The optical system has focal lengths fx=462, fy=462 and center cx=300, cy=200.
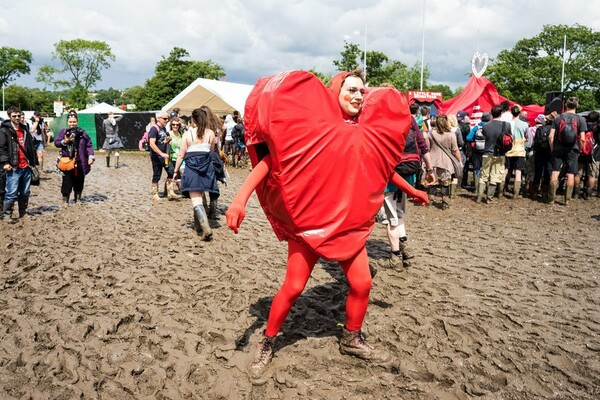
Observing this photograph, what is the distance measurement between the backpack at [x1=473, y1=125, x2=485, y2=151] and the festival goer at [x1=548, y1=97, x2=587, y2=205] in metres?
1.31

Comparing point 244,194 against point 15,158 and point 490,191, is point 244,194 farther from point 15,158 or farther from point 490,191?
point 490,191

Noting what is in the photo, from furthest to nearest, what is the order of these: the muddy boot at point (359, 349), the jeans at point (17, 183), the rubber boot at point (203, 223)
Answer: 1. the jeans at point (17, 183)
2. the rubber boot at point (203, 223)
3. the muddy boot at point (359, 349)

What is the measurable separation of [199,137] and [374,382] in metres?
4.96

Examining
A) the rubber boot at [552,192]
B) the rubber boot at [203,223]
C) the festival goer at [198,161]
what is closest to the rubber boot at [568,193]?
the rubber boot at [552,192]

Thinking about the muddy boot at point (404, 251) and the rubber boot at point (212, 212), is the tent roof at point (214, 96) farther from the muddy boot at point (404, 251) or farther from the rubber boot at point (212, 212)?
the muddy boot at point (404, 251)

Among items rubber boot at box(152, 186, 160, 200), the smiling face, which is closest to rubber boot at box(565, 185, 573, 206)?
the smiling face

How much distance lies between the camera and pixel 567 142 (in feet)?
30.3

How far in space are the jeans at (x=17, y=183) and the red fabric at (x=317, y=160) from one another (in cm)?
636

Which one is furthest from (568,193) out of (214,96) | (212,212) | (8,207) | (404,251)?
(214,96)

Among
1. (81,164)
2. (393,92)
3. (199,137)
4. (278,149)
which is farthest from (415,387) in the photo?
(81,164)

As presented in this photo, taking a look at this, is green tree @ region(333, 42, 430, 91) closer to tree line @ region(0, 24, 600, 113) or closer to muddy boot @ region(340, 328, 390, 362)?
tree line @ region(0, 24, 600, 113)

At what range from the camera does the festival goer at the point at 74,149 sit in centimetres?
850

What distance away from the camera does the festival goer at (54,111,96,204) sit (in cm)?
850

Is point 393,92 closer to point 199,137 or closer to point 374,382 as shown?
point 374,382
